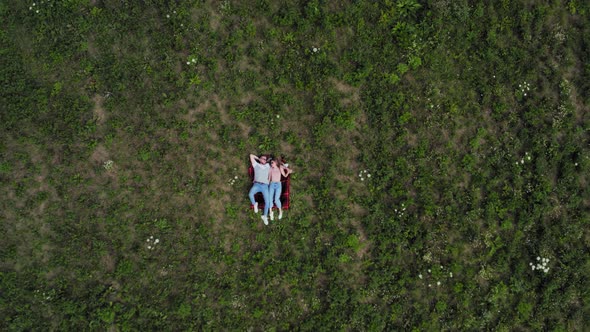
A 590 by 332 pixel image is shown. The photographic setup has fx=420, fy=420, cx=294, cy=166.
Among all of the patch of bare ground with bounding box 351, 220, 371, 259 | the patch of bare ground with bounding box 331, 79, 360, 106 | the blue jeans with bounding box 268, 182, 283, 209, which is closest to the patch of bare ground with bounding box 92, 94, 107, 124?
the blue jeans with bounding box 268, 182, 283, 209

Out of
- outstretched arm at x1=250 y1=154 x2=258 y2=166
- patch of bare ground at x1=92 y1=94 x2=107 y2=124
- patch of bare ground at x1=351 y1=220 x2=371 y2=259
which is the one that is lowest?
patch of bare ground at x1=351 y1=220 x2=371 y2=259

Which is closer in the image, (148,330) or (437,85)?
(148,330)

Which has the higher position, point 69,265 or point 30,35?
point 30,35

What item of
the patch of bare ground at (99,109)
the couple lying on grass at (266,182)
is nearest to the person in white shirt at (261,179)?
the couple lying on grass at (266,182)

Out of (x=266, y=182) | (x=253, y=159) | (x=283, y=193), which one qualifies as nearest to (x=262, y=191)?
(x=266, y=182)

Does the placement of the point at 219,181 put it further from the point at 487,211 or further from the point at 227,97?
the point at 487,211

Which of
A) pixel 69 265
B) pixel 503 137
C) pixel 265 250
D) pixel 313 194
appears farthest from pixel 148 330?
pixel 503 137

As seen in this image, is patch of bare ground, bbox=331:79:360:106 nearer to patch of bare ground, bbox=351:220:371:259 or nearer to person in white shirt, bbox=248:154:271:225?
person in white shirt, bbox=248:154:271:225
